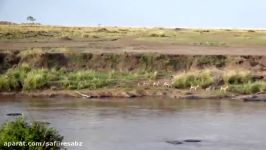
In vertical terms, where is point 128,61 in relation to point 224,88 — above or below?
above

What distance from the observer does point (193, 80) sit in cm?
2984

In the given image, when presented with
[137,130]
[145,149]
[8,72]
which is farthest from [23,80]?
[145,149]

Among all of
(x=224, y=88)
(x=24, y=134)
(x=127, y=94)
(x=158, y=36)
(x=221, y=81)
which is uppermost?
(x=158, y=36)

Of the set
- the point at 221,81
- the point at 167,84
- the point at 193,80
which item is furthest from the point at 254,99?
the point at 167,84

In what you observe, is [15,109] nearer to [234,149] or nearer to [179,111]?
[179,111]

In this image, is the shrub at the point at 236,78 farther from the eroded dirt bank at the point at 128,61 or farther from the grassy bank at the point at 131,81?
the eroded dirt bank at the point at 128,61

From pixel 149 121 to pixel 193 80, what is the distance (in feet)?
29.4

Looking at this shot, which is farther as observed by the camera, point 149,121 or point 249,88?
point 249,88

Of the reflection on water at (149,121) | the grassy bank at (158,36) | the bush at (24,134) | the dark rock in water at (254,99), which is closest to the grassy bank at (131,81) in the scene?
the dark rock in water at (254,99)

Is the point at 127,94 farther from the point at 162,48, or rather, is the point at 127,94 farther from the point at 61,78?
the point at 162,48

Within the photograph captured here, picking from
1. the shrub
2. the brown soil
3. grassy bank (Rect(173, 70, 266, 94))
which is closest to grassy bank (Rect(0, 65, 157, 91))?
grassy bank (Rect(173, 70, 266, 94))

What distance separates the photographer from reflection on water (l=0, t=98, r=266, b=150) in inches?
685

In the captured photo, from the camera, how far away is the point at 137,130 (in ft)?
63.7

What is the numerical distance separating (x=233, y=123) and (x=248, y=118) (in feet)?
4.16
